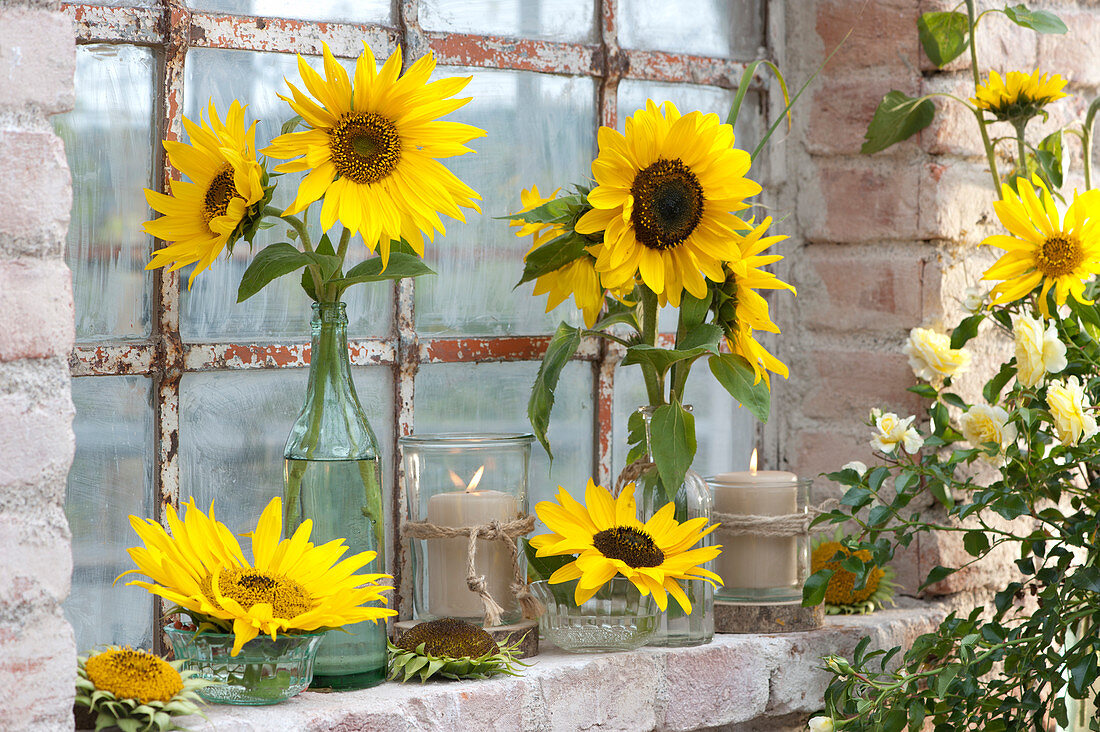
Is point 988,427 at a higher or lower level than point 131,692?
higher

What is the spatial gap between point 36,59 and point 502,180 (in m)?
0.53

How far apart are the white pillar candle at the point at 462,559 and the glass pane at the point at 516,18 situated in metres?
0.47

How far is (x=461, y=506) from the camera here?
1020 mm

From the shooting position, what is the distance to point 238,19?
101 centimetres

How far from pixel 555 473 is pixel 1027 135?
68 centimetres

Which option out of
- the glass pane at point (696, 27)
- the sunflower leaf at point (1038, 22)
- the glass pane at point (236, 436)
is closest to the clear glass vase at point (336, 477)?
the glass pane at point (236, 436)

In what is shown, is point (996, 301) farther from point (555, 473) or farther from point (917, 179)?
point (555, 473)

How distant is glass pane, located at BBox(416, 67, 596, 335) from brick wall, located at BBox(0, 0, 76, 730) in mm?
441

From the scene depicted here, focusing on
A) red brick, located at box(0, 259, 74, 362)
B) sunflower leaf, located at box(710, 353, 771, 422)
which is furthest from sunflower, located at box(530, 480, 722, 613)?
red brick, located at box(0, 259, 74, 362)

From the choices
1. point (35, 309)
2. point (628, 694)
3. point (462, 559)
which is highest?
point (35, 309)

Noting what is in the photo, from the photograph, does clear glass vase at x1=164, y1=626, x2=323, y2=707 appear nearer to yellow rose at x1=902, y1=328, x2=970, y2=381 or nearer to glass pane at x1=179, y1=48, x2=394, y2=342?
glass pane at x1=179, y1=48, x2=394, y2=342

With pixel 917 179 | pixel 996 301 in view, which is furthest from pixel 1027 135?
pixel 996 301

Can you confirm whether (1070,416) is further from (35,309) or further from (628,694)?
(35,309)

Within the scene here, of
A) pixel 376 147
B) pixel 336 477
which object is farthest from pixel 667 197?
pixel 336 477
